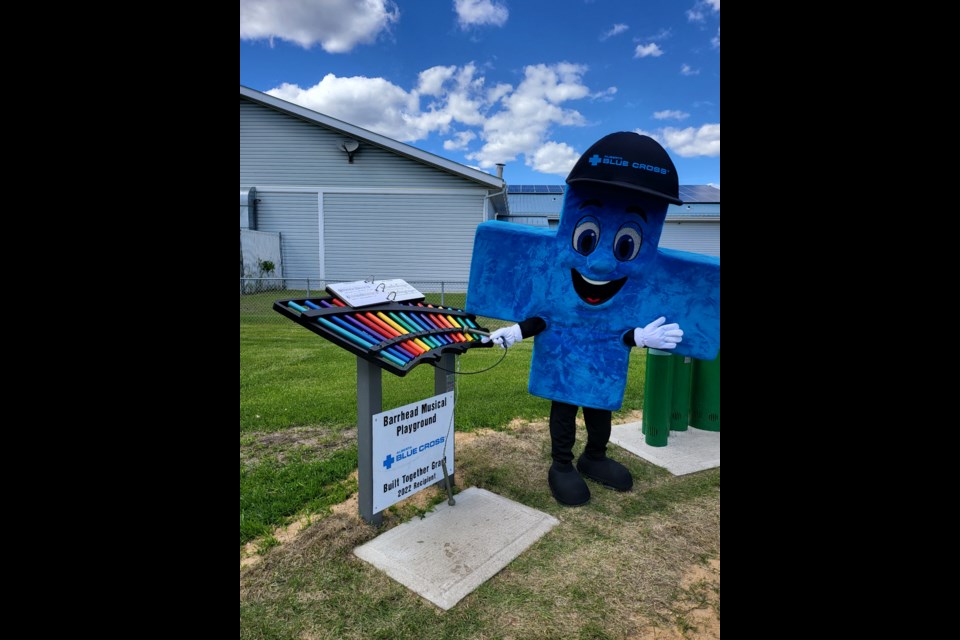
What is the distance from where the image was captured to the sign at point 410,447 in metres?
2.74

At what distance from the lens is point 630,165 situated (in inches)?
104

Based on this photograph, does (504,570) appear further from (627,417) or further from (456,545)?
(627,417)

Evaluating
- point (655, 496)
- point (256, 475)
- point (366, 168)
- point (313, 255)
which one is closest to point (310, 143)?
point (366, 168)

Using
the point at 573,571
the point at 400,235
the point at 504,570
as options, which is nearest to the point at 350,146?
the point at 400,235

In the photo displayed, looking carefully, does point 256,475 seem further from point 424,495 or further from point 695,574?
point 695,574

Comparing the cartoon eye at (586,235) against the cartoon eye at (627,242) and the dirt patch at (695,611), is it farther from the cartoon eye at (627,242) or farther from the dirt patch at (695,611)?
the dirt patch at (695,611)

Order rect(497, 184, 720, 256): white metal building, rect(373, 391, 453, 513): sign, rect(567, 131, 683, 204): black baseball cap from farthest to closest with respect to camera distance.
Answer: rect(497, 184, 720, 256): white metal building < rect(373, 391, 453, 513): sign < rect(567, 131, 683, 204): black baseball cap

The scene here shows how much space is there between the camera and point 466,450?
3988 millimetres

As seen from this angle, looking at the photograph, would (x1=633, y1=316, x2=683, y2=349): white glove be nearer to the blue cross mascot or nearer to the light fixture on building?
the blue cross mascot

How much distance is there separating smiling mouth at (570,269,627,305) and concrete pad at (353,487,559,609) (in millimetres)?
1358

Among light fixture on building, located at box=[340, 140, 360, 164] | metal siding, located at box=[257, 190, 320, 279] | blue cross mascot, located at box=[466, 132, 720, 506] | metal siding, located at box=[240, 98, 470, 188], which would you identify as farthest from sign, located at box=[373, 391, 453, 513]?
metal siding, located at box=[257, 190, 320, 279]

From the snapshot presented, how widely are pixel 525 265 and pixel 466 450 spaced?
1.74 m

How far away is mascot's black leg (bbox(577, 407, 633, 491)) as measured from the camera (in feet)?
11.0

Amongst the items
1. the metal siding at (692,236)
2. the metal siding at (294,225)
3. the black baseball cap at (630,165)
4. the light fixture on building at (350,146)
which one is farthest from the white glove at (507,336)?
the metal siding at (692,236)
